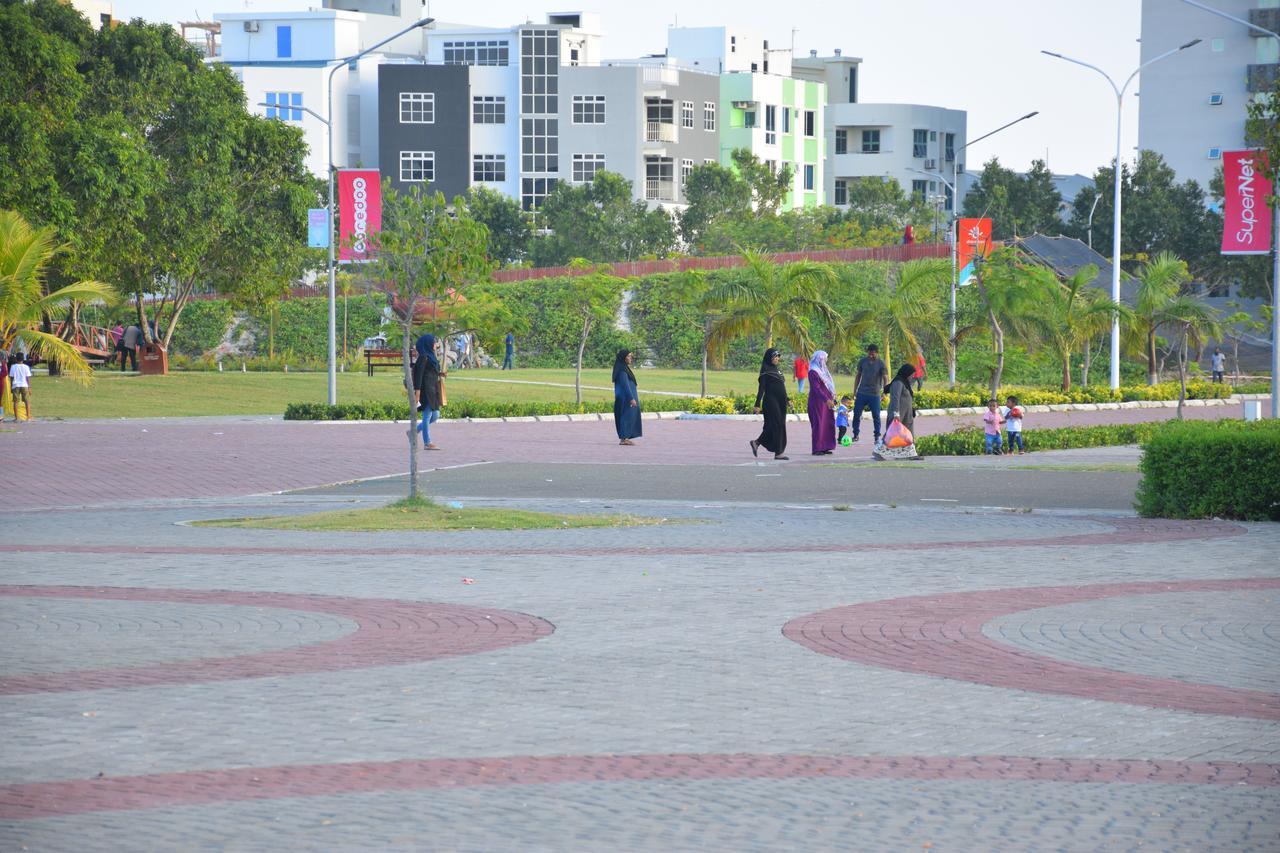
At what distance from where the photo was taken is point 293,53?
91750mm

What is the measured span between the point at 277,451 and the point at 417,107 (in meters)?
59.8

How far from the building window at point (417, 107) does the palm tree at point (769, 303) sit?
156ft

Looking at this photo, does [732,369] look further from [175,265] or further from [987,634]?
[987,634]

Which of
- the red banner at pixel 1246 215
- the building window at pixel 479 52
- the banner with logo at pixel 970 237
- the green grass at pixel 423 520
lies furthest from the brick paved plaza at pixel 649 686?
the building window at pixel 479 52

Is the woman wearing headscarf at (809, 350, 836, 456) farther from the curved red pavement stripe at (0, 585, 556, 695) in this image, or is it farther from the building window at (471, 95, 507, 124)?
the building window at (471, 95, 507, 124)

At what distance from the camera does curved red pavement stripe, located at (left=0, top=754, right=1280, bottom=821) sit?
631 cm

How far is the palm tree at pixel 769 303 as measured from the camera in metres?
38.7

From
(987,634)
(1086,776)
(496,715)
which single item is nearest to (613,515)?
(987,634)

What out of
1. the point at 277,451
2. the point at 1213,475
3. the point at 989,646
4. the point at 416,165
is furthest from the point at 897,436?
the point at 416,165

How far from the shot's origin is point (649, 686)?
8.42 metres

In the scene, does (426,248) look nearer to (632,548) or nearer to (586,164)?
(632,548)

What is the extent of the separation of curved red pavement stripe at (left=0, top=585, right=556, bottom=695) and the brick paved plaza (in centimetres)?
4

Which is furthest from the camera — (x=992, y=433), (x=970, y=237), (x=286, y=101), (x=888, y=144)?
(x=888, y=144)

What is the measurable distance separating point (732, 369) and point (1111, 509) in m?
41.7
